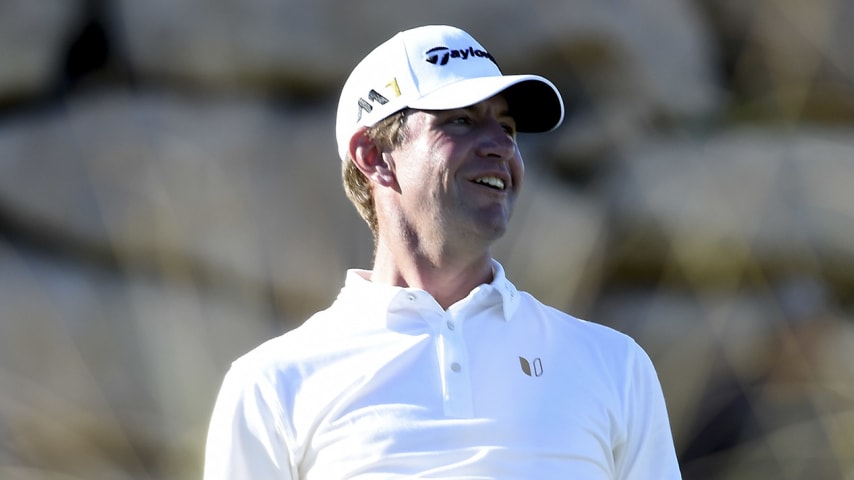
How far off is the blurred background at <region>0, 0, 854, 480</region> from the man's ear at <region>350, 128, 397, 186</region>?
104cm

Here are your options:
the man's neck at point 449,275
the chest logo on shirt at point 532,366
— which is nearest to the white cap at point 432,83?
the man's neck at point 449,275

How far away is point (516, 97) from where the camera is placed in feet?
4.68

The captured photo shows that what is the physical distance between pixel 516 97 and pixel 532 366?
0.31m

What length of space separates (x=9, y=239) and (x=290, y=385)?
1.45 meters

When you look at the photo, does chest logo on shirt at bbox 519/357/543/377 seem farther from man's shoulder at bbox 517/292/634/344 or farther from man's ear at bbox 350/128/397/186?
man's ear at bbox 350/128/397/186

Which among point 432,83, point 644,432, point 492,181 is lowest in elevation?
point 644,432

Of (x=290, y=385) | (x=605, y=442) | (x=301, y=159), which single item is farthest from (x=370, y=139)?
(x=301, y=159)

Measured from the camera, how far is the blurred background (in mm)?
2469

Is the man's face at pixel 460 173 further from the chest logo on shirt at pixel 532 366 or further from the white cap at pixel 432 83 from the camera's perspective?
the chest logo on shirt at pixel 532 366

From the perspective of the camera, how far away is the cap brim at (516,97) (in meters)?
1.33

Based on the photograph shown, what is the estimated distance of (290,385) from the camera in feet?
4.10

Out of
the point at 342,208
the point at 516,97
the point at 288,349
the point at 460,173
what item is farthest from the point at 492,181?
the point at 342,208

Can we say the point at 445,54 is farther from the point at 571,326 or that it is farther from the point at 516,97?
the point at 571,326

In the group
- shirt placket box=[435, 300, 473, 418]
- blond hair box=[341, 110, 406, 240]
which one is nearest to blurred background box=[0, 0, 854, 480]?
blond hair box=[341, 110, 406, 240]
